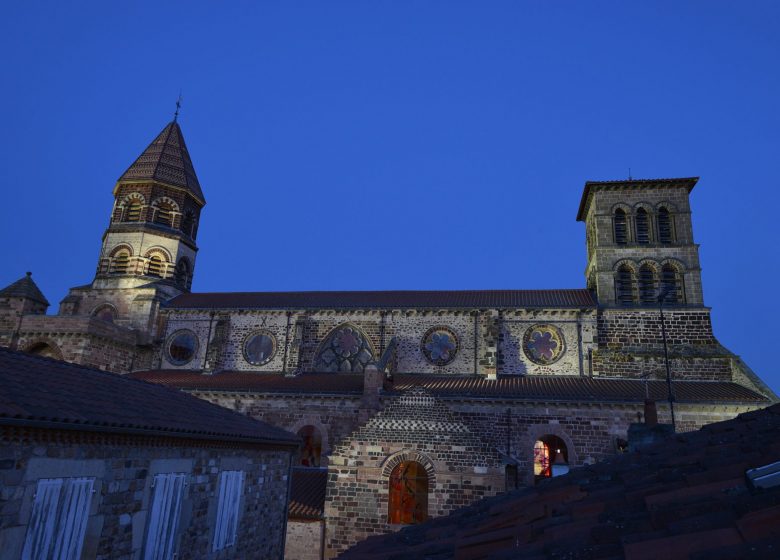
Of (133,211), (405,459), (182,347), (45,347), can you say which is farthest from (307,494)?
(133,211)

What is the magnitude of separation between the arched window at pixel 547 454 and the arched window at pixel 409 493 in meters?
7.22

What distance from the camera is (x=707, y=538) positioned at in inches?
96.8

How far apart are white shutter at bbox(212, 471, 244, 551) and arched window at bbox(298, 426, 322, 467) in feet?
36.2

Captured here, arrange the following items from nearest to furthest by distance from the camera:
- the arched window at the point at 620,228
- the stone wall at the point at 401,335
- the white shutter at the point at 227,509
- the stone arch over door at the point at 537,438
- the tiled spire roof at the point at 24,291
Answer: the white shutter at the point at 227,509 < the stone arch over door at the point at 537,438 < the stone wall at the point at 401,335 < the arched window at the point at 620,228 < the tiled spire roof at the point at 24,291

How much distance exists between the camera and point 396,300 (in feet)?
96.3

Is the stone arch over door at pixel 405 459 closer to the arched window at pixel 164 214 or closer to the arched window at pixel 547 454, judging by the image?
the arched window at pixel 547 454

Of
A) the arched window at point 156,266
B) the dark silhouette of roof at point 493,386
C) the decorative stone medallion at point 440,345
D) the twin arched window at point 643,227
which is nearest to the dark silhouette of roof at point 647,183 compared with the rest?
the twin arched window at point 643,227

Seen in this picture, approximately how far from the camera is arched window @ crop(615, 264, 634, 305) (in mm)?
27031

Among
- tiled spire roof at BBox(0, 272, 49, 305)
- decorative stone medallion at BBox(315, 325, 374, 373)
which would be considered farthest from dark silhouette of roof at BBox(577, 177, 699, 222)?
tiled spire roof at BBox(0, 272, 49, 305)

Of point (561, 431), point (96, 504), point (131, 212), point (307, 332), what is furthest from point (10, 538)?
point (131, 212)

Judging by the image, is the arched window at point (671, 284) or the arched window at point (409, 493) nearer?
the arched window at point (409, 493)

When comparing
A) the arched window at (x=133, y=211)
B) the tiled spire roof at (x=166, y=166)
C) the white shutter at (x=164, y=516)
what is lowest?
the white shutter at (x=164, y=516)

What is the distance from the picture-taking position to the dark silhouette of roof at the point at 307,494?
15753mm

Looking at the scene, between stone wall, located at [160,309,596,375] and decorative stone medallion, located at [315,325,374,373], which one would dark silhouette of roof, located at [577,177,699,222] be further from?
decorative stone medallion, located at [315,325,374,373]
